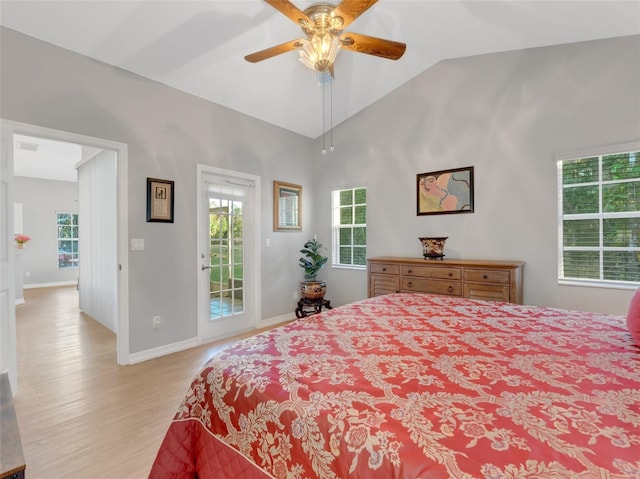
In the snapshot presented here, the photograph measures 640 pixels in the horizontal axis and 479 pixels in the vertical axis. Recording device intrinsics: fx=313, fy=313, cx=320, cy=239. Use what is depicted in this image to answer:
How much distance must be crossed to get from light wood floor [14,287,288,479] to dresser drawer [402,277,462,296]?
2197 millimetres

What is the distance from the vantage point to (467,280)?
3139 mm

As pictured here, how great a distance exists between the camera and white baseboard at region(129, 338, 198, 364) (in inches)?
119

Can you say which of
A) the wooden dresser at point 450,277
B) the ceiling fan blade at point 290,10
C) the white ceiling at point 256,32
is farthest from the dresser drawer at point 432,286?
the ceiling fan blade at point 290,10

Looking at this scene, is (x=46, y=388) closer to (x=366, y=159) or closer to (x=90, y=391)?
(x=90, y=391)

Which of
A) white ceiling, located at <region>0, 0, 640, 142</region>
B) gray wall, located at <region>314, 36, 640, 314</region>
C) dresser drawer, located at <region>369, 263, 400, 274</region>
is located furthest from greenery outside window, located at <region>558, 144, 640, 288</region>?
dresser drawer, located at <region>369, 263, 400, 274</region>

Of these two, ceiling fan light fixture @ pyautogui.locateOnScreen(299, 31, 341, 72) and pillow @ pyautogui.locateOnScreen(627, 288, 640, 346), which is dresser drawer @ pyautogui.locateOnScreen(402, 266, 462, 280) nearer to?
pillow @ pyautogui.locateOnScreen(627, 288, 640, 346)

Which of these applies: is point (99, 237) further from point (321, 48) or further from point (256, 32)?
point (321, 48)

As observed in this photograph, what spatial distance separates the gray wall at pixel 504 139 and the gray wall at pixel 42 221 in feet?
25.5

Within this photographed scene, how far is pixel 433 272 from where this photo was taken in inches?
132

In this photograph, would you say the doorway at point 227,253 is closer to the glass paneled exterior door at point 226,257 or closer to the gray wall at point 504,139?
the glass paneled exterior door at point 226,257

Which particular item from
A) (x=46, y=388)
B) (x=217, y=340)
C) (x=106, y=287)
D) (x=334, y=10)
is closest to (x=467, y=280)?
(x=334, y=10)

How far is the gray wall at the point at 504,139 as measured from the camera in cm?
281

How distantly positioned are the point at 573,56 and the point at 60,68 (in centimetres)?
453

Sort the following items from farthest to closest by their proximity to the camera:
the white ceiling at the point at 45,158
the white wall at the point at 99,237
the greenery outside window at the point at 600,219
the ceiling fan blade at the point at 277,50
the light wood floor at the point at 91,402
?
the white ceiling at the point at 45,158 → the white wall at the point at 99,237 → the greenery outside window at the point at 600,219 → the ceiling fan blade at the point at 277,50 → the light wood floor at the point at 91,402
